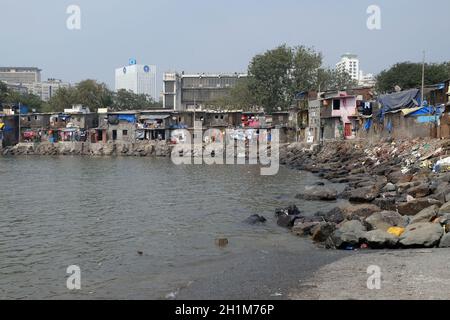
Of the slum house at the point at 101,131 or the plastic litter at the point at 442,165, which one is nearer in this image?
the plastic litter at the point at 442,165

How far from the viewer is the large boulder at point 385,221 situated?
49.9 feet

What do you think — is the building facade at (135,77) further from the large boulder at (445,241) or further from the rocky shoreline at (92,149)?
the large boulder at (445,241)

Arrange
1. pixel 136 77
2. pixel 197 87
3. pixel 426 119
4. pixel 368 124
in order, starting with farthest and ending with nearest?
pixel 136 77 < pixel 197 87 < pixel 368 124 < pixel 426 119

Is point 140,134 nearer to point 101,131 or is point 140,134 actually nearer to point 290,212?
point 101,131

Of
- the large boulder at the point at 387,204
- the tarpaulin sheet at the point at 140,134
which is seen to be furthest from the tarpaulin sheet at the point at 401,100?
the tarpaulin sheet at the point at 140,134

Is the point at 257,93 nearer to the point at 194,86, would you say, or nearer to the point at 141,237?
the point at 194,86

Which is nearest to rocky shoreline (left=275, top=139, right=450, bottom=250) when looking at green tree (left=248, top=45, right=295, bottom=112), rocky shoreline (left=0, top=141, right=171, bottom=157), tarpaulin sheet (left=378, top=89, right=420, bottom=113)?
tarpaulin sheet (left=378, top=89, right=420, bottom=113)

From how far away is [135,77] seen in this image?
136 metres

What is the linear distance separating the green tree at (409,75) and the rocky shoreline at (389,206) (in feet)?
74.0

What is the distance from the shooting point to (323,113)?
6069cm

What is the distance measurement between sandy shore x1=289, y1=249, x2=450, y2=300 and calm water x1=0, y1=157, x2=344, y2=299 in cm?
311

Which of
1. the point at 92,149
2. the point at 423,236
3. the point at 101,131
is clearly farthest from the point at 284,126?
the point at 423,236

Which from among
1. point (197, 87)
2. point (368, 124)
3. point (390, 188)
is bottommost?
point (390, 188)

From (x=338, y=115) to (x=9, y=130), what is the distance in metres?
55.5
